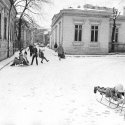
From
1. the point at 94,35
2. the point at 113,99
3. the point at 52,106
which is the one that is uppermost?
the point at 94,35

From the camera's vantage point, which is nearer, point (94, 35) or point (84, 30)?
point (84, 30)

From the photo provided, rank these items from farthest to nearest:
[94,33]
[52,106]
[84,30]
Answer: [94,33]
[84,30]
[52,106]

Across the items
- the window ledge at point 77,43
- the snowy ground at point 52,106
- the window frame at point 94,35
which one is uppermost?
the window frame at point 94,35

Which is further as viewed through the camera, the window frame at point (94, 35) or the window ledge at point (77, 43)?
the window frame at point (94, 35)

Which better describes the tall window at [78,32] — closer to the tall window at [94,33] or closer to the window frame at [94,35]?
the window frame at [94,35]

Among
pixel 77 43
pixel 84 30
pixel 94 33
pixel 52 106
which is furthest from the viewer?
pixel 94 33

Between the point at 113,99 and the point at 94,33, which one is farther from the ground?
the point at 94,33

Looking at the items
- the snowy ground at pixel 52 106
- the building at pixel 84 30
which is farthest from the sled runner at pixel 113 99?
the building at pixel 84 30

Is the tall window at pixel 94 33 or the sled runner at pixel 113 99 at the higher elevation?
the tall window at pixel 94 33

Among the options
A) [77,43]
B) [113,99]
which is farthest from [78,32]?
[113,99]

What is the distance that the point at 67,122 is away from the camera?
6.11m

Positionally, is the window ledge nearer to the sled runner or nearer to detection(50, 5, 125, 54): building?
detection(50, 5, 125, 54): building

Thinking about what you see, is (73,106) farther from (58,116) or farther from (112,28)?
(112,28)

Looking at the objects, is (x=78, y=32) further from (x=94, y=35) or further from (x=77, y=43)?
(x=94, y=35)
